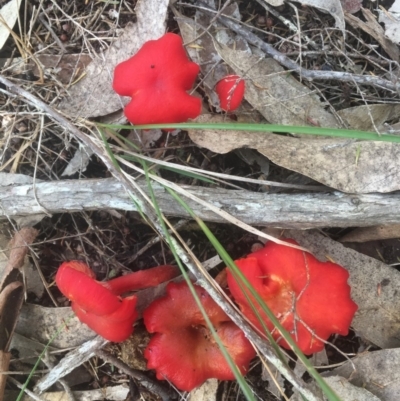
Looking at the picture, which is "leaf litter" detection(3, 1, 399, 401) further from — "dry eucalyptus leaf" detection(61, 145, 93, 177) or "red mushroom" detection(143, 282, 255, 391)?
"red mushroom" detection(143, 282, 255, 391)

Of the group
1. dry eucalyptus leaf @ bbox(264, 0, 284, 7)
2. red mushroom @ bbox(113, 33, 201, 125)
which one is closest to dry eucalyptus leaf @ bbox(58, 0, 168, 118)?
red mushroom @ bbox(113, 33, 201, 125)

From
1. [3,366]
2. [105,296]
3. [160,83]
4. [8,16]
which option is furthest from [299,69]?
[3,366]

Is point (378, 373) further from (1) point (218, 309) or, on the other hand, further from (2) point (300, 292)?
(1) point (218, 309)

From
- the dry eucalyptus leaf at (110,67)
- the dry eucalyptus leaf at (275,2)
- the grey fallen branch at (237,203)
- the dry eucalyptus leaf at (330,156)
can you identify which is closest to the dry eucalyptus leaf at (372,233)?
the grey fallen branch at (237,203)

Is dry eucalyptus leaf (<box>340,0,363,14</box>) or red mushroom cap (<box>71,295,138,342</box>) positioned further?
dry eucalyptus leaf (<box>340,0,363,14</box>)

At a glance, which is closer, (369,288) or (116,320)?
(116,320)

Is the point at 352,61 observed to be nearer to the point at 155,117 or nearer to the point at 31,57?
the point at 155,117

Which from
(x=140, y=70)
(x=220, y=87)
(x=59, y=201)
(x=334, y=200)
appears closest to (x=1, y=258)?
(x=59, y=201)
